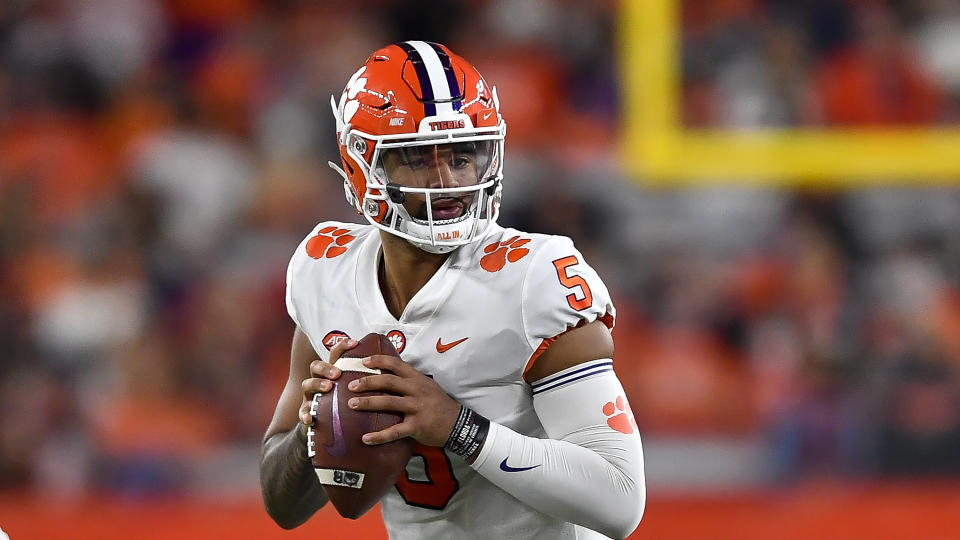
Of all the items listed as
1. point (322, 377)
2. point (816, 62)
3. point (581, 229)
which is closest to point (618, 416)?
point (322, 377)

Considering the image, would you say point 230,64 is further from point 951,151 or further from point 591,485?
point 591,485

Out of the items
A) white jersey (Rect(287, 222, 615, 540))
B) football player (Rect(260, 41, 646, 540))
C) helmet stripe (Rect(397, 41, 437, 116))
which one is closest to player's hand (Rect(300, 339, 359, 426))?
football player (Rect(260, 41, 646, 540))

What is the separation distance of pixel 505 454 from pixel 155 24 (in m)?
4.38

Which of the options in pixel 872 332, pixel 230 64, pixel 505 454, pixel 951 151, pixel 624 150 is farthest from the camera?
pixel 230 64

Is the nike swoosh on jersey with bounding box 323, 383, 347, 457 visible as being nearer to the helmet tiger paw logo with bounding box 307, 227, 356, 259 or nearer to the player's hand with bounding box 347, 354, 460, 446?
the player's hand with bounding box 347, 354, 460, 446

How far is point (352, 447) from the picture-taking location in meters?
1.71

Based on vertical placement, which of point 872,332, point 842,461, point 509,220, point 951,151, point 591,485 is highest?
point 591,485

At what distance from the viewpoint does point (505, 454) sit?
5.68 feet

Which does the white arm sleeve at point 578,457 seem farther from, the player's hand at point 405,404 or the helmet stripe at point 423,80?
the helmet stripe at point 423,80

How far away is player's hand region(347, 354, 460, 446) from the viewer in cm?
170

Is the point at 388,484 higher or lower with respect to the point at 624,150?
higher

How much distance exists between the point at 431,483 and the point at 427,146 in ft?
1.60

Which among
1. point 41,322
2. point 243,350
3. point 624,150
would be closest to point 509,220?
point 624,150

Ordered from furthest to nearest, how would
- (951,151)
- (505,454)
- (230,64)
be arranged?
(230,64), (951,151), (505,454)
